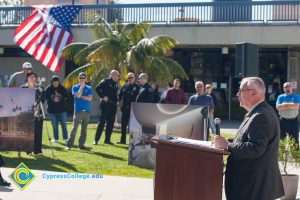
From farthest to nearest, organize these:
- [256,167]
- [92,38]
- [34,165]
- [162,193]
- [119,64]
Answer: [92,38], [119,64], [34,165], [162,193], [256,167]

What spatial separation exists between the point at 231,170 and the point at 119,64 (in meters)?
15.9

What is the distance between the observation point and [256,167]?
16.7 feet

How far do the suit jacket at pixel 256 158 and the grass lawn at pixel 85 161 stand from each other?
5307 mm

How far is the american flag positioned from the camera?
20.9 metres

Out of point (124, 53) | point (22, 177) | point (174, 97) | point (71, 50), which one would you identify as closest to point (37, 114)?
point (22, 177)

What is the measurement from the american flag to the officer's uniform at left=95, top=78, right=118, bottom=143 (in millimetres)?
6710

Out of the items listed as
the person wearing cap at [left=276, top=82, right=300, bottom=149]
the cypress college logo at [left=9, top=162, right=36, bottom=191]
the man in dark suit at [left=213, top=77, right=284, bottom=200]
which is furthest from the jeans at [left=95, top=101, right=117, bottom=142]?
the man in dark suit at [left=213, top=77, right=284, bottom=200]

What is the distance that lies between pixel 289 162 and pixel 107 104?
7240mm

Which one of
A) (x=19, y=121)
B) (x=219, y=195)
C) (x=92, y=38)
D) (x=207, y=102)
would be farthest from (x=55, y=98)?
(x=92, y=38)

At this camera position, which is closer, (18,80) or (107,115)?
(18,80)

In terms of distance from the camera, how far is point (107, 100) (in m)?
14.9

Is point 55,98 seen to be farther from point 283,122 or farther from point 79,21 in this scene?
point 79,21

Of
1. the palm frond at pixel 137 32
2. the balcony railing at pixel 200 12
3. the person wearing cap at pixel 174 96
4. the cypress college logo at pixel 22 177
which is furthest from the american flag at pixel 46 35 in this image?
the cypress college logo at pixel 22 177

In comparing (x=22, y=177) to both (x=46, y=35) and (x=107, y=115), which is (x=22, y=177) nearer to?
(x=107, y=115)
